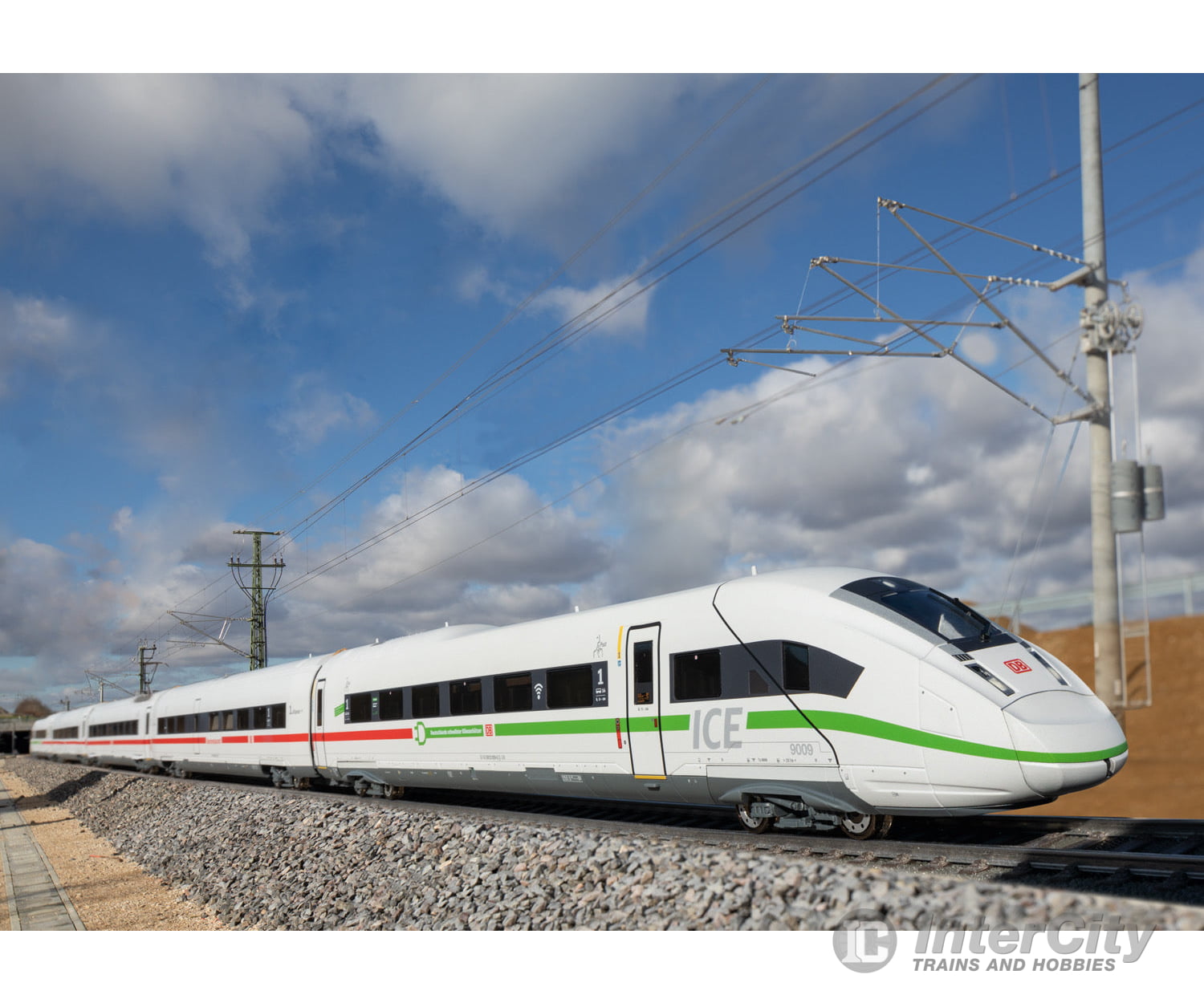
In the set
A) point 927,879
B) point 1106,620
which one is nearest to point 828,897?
point 927,879

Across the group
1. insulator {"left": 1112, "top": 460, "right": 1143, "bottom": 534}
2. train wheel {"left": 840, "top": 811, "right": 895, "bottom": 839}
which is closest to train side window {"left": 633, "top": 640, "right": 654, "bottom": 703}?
train wheel {"left": 840, "top": 811, "right": 895, "bottom": 839}

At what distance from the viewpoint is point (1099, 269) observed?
13.6 metres

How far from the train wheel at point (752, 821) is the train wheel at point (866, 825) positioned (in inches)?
40.1

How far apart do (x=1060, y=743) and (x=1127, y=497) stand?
18.5 feet

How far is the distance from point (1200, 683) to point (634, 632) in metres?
15.2

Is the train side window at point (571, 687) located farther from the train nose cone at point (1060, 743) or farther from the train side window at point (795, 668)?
the train nose cone at point (1060, 743)

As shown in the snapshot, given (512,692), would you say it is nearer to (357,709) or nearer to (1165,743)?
(357,709)

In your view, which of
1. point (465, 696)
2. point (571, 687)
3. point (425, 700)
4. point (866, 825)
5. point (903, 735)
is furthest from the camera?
point (425, 700)

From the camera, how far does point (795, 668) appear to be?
1088 cm

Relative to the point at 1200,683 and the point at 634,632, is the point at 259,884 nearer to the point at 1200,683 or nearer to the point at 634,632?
the point at 634,632

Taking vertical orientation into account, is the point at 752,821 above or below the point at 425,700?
below

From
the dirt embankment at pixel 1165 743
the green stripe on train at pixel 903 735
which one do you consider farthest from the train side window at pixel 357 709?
the dirt embankment at pixel 1165 743

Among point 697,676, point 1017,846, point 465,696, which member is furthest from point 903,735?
point 465,696

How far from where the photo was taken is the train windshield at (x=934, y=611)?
10.4 metres
